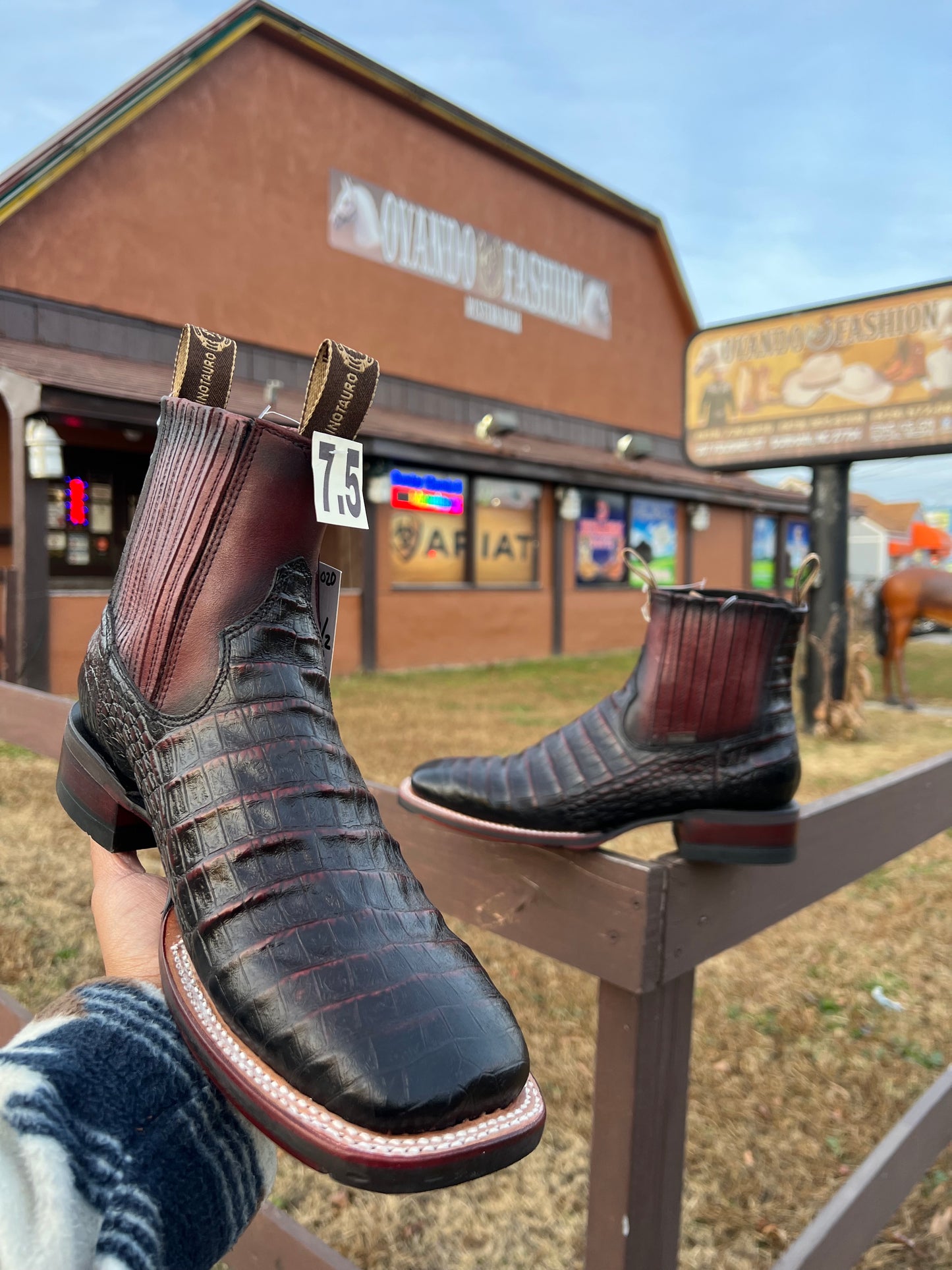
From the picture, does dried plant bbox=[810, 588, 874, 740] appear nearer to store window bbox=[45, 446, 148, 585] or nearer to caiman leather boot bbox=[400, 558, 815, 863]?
caiman leather boot bbox=[400, 558, 815, 863]

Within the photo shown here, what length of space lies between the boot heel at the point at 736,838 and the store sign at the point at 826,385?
5417 millimetres

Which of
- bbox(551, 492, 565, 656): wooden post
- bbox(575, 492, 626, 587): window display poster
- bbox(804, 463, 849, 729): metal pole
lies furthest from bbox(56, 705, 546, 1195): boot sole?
bbox(575, 492, 626, 587): window display poster

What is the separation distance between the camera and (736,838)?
1005mm

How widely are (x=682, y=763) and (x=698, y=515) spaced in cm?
1311

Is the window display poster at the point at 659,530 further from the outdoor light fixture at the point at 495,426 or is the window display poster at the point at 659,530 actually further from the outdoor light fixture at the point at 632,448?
the outdoor light fixture at the point at 495,426

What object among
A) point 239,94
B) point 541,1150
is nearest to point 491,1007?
point 541,1150

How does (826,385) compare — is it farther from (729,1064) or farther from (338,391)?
(338,391)

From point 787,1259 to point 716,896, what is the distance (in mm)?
760

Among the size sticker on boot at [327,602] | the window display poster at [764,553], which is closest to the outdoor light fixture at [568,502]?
the window display poster at [764,553]

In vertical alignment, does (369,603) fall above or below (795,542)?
below

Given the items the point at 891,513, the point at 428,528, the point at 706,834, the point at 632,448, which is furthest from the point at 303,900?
the point at 891,513

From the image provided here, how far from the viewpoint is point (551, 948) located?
3.31ft

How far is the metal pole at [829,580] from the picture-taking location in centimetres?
627

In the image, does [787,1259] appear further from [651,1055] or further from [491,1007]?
[491,1007]
